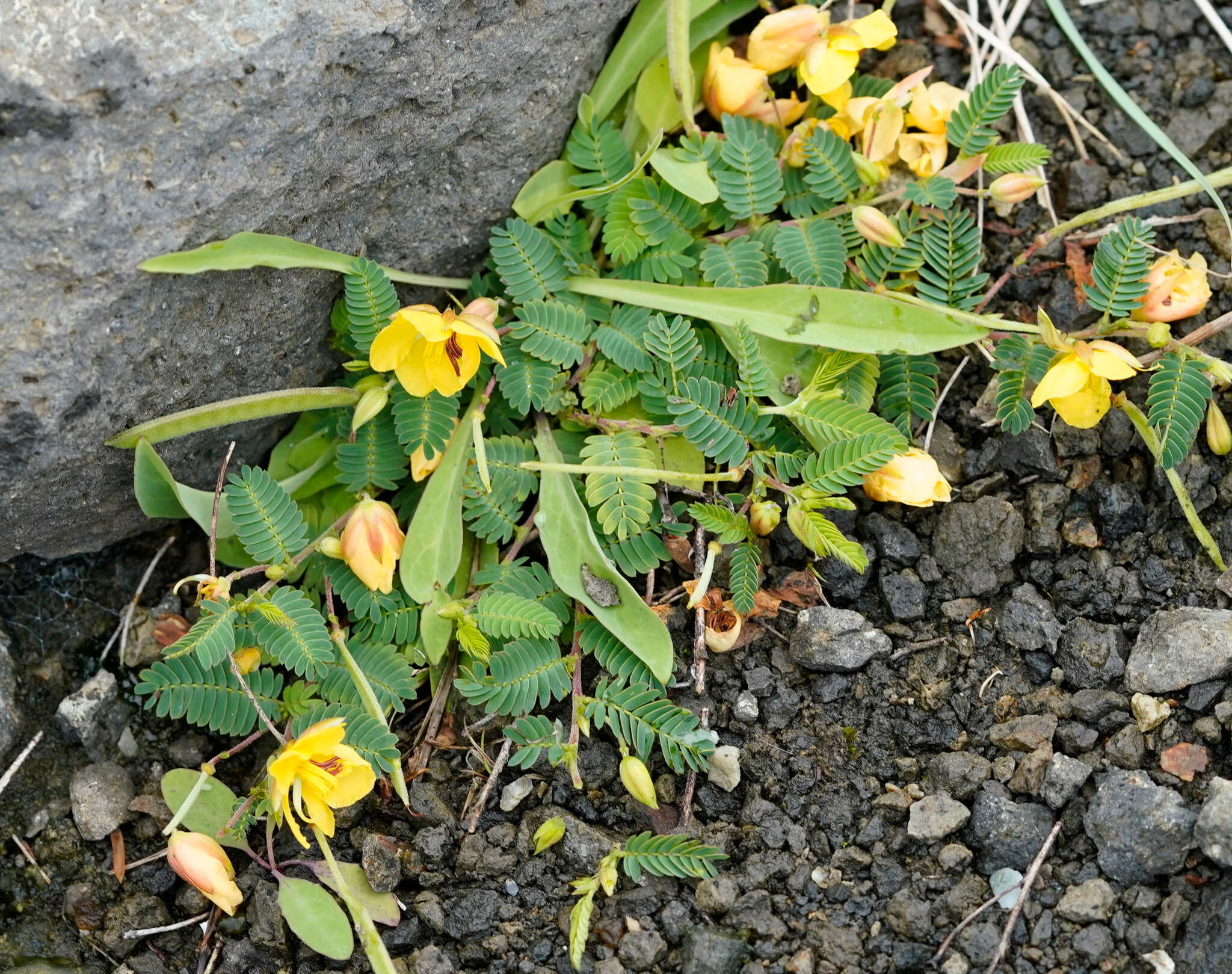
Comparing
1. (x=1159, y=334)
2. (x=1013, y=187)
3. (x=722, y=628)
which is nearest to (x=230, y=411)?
(x=722, y=628)

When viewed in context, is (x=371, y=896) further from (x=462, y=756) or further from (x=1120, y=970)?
(x=1120, y=970)

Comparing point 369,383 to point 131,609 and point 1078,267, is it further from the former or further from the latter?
point 1078,267

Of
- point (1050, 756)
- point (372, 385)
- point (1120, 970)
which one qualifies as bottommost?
point (1120, 970)

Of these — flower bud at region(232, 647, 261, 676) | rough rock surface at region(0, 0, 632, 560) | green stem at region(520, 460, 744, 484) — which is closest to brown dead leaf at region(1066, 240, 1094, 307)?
green stem at region(520, 460, 744, 484)

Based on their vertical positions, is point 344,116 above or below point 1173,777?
above

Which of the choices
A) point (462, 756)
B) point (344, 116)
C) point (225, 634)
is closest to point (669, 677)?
point (462, 756)
